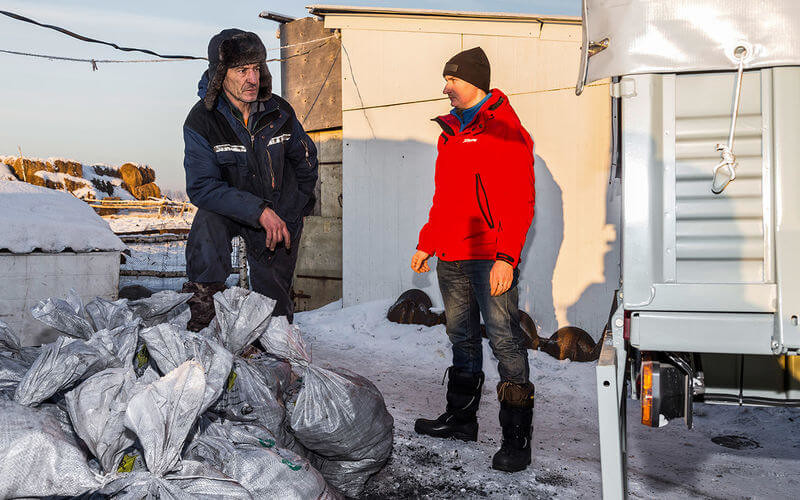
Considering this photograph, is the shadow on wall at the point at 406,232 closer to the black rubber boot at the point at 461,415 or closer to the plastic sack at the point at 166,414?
the black rubber boot at the point at 461,415

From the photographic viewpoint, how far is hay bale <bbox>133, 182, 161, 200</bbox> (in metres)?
31.7

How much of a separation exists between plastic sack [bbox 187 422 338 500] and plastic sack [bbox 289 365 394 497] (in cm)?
30

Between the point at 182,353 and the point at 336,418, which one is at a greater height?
the point at 182,353

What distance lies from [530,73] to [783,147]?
4309 millimetres

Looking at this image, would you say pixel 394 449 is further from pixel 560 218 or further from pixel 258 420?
pixel 560 218

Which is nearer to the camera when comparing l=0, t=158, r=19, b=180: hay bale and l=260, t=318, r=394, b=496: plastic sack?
l=260, t=318, r=394, b=496: plastic sack

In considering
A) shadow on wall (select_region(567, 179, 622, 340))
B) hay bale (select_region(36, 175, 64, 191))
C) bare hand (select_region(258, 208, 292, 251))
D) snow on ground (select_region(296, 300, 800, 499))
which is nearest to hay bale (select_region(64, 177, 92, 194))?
hay bale (select_region(36, 175, 64, 191))

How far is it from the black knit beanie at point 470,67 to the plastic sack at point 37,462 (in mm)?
2451

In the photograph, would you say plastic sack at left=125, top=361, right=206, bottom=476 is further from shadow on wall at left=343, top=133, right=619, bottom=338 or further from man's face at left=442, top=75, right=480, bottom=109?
shadow on wall at left=343, top=133, right=619, bottom=338

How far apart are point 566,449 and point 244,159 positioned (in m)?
2.43

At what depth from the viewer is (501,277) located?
3014 mm

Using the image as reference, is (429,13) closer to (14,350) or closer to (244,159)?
(244,159)

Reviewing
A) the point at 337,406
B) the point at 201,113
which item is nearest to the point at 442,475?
the point at 337,406

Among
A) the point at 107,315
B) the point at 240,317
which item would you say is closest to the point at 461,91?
the point at 240,317
